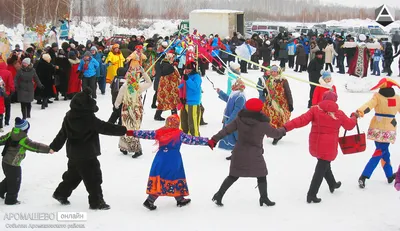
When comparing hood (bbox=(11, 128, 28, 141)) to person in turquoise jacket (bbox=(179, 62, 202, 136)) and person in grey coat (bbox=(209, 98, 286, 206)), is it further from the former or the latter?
person in turquoise jacket (bbox=(179, 62, 202, 136))

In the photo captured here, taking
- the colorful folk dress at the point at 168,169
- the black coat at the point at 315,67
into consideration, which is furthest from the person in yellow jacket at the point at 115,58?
the colorful folk dress at the point at 168,169

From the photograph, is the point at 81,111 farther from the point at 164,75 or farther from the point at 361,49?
the point at 361,49

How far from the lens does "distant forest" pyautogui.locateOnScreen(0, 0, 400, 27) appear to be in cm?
4313

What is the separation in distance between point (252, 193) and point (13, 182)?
3021 millimetres

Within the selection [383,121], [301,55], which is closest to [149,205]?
[383,121]

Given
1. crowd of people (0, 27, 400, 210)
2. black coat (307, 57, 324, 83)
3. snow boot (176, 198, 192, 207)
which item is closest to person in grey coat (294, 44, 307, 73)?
black coat (307, 57, 324, 83)

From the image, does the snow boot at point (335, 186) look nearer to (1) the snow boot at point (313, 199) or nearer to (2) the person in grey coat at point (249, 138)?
(1) the snow boot at point (313, 199)

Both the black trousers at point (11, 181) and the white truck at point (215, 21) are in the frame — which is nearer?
the black trousers at point (11, 181)

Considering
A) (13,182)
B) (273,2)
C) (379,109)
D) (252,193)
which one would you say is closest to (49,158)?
(13,182)

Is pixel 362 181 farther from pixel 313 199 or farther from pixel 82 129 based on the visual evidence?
pixel 82 129

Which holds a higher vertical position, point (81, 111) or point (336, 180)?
point (81, 111)

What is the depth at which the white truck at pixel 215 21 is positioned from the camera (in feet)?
102

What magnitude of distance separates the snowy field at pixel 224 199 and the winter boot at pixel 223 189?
3.7 inches

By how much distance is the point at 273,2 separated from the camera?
11500 cm
